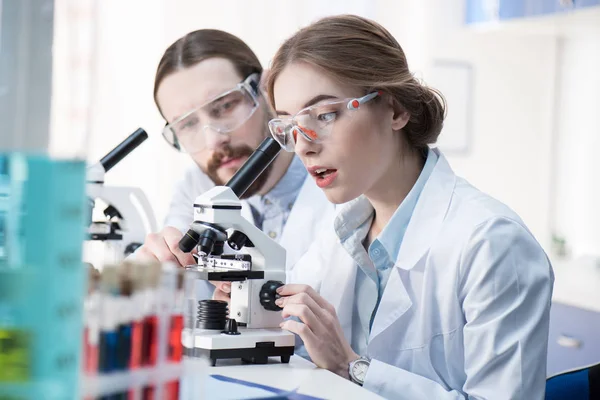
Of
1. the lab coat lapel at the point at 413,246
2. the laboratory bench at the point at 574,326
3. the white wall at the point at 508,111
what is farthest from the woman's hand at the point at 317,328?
the white wall at the point at 508,111

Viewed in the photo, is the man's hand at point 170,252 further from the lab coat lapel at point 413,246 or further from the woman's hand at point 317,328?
the lab coat lapel at point 413,246

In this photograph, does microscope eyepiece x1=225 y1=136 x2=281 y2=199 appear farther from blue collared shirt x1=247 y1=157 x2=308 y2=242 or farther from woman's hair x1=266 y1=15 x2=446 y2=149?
blue collared shirt x1=247 y1=157 x2=308 y2=242

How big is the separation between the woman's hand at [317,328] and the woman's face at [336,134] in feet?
0.96

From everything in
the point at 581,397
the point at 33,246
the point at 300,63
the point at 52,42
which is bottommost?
the point at 581,397

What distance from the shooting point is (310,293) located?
1626 mm

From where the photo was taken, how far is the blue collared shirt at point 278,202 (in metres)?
2.53

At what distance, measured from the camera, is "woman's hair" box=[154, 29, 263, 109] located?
2.42 m

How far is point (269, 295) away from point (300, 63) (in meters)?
0.57

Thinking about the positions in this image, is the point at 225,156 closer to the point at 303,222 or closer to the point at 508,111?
the point at 303,222

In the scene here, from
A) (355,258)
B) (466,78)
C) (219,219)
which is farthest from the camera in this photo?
(466,78)

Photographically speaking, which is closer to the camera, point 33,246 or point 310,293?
point 33,246

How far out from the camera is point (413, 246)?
1764mm

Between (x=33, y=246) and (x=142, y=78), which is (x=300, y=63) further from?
(x=142, y=78)

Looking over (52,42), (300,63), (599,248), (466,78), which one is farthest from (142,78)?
(52,42)
